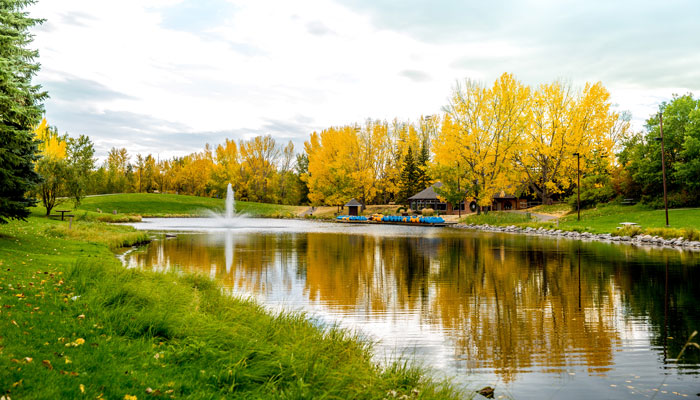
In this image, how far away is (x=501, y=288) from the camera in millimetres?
13000

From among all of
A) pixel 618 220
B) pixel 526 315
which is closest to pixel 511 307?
pixel 526 315

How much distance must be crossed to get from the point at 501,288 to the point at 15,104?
44.9 feet

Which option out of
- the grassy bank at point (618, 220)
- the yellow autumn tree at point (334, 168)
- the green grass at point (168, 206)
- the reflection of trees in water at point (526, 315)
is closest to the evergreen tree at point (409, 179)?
the yellow autumn tree at point (334, 168)

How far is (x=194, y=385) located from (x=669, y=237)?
2828 cm

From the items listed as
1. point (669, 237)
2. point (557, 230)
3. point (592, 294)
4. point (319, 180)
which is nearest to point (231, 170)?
point (319, 180)

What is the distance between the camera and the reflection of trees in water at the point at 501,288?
7.93 metres

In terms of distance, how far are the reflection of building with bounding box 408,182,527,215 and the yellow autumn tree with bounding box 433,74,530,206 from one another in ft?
37.5

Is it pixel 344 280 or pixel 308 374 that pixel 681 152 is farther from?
pixel 308 374

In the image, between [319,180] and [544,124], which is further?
[319,180]

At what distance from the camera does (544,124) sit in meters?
52.8

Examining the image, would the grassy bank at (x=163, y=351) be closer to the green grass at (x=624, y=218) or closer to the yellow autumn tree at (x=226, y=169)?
the green grass at (x=624, y=218)

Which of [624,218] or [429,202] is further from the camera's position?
[429,202]

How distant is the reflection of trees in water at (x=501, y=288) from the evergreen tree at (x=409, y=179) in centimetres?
4682

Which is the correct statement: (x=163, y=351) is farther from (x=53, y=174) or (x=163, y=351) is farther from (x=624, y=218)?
(x=624, y=218)
